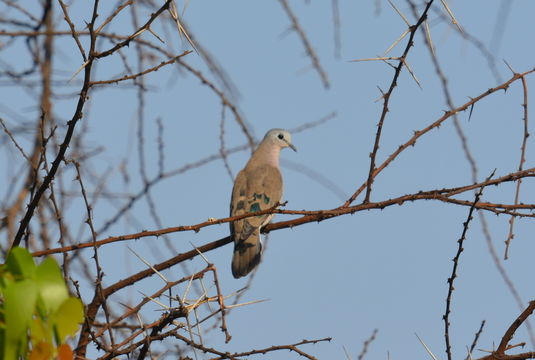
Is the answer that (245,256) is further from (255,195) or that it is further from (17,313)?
(17,313)

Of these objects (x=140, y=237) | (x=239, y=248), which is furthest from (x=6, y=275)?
(x=239, y=248)

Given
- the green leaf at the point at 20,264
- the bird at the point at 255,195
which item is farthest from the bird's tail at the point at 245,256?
the green leaf at the point at 20,264

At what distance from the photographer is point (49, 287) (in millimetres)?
1917

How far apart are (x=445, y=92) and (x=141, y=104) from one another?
1.69 meters

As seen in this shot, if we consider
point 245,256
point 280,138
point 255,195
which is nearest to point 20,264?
point 245,256

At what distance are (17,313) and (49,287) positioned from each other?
0.35 ft

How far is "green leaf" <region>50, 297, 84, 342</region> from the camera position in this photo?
191 centimetres

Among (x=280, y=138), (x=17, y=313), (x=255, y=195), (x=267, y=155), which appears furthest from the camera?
(x=280, y=138)

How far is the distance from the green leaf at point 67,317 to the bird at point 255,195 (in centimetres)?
355

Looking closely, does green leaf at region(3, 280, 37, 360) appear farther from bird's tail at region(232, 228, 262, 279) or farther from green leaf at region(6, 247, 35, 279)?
bird's tail at region(232, 228, 262, 279)

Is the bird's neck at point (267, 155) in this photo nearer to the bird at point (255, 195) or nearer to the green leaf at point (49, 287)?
the bird at point (255, 195)

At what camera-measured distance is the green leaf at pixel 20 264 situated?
1.93 metres

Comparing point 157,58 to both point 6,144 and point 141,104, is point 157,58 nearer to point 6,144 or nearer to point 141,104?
point 141,104

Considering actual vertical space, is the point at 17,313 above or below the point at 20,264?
below
